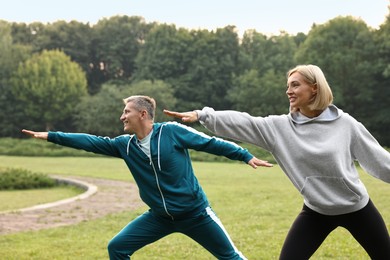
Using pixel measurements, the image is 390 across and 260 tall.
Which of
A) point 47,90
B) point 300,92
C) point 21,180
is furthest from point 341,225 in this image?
point 47,90

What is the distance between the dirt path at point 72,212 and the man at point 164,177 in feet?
20.5

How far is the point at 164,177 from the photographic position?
5.45m

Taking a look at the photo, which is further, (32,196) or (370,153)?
(32,196)

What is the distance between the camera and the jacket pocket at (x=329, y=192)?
4.60 meters

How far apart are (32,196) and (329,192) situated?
51.6ft

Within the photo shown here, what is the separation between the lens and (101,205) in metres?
15.7

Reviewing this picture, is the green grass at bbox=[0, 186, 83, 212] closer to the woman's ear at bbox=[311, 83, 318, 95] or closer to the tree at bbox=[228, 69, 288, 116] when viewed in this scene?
the woman's ear at bbox=[311, 83, 318, 95]

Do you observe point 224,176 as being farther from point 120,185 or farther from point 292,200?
point 292,200

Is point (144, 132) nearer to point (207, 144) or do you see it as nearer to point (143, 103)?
point (143, 103)

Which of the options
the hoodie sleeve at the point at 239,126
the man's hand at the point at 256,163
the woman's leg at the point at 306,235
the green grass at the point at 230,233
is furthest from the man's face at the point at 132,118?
the green grass at the point at 230,233

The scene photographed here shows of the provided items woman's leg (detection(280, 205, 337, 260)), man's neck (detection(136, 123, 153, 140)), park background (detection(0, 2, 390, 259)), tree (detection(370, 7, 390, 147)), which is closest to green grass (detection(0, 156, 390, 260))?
man's neck (detection(136, 123, 153, 140))

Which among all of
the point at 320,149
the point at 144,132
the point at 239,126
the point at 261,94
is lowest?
the point at 261,94

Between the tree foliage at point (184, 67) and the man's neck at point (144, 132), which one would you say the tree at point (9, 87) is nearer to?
the tree foliage at point (184, 67)

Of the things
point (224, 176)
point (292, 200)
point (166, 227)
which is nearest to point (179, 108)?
point (224, 176)
